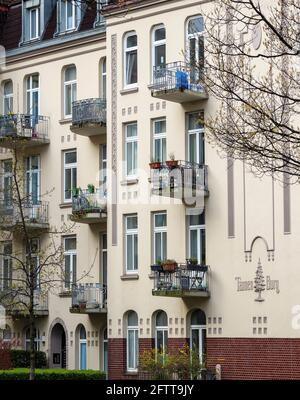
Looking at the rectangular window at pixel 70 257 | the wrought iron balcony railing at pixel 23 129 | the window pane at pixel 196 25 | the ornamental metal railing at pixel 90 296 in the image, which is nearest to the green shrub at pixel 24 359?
the rectangular window at pixel 70 257

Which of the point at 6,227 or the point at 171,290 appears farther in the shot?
the point at 6,227

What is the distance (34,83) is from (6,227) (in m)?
6.65

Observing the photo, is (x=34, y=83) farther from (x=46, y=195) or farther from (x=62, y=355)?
(x=62, y=355)

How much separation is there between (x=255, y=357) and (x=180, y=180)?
19.3 ft

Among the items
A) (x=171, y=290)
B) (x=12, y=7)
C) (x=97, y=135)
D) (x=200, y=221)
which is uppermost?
(x=12, y=7)

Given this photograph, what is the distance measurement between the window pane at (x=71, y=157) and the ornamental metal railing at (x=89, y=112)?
85.9 inches

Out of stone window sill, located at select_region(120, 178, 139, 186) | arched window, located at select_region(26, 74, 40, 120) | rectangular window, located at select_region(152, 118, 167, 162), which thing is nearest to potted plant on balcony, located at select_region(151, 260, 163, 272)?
stone window sill, located at select_region(120, 178, 139, 186)

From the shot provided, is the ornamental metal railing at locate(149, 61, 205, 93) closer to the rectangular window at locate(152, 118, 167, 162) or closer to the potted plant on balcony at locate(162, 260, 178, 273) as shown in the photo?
the rectangular window at locate(152, 118, 167, 162)

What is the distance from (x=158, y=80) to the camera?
1364 inches

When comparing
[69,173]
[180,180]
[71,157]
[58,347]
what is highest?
[71,157]

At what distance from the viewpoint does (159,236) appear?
3578 cm

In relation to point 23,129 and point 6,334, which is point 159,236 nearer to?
point 23,129

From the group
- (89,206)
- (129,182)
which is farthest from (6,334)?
(129,182)
